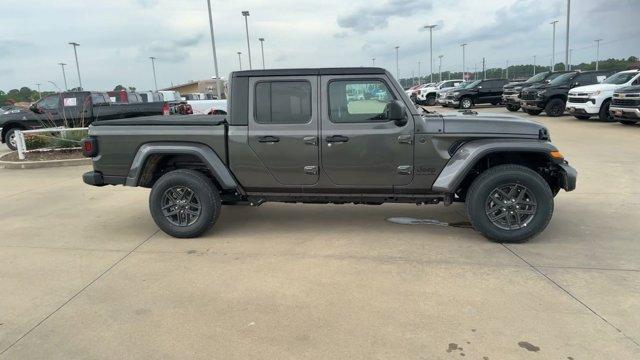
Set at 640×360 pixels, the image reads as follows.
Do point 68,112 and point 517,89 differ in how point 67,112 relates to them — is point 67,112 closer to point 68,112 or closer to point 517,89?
point 68,112

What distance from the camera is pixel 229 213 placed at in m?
6.39

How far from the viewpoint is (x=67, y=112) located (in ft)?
48.4

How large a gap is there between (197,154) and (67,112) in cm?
1185

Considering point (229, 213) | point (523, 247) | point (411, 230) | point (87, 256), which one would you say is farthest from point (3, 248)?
point (523, 247)

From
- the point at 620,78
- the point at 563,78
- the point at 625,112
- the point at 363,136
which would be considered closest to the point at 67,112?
the point at 363,136

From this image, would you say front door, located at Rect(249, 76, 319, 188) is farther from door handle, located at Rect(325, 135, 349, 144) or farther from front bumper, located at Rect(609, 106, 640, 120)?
front bumper, located at Rect(609, 106, 640, 120)

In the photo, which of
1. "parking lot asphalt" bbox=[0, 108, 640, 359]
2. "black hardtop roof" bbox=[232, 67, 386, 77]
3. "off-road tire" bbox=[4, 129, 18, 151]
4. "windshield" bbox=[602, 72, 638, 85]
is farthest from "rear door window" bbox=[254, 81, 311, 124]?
"windshield" bbox=[602, 72, 638, 85]

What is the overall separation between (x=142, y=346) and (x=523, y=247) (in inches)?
142

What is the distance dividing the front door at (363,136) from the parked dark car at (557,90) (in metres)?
16.1

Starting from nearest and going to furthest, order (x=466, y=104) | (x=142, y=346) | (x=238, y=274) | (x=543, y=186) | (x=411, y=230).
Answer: (x=142, y=346) < (x=238, y=274) < (x=543, y=186) < (x=411, y=230) < (x=466, y=104)

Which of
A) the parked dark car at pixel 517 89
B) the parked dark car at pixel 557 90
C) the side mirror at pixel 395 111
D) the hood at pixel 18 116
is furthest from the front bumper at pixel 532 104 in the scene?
the hood at pixel 18 116

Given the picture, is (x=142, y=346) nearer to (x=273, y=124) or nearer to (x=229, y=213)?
(x=273, y=124)

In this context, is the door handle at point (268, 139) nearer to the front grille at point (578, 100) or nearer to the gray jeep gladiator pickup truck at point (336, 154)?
the gray jeep gladiator pickup truck at point (336, 154)

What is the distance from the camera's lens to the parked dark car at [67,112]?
1443 centimetres
